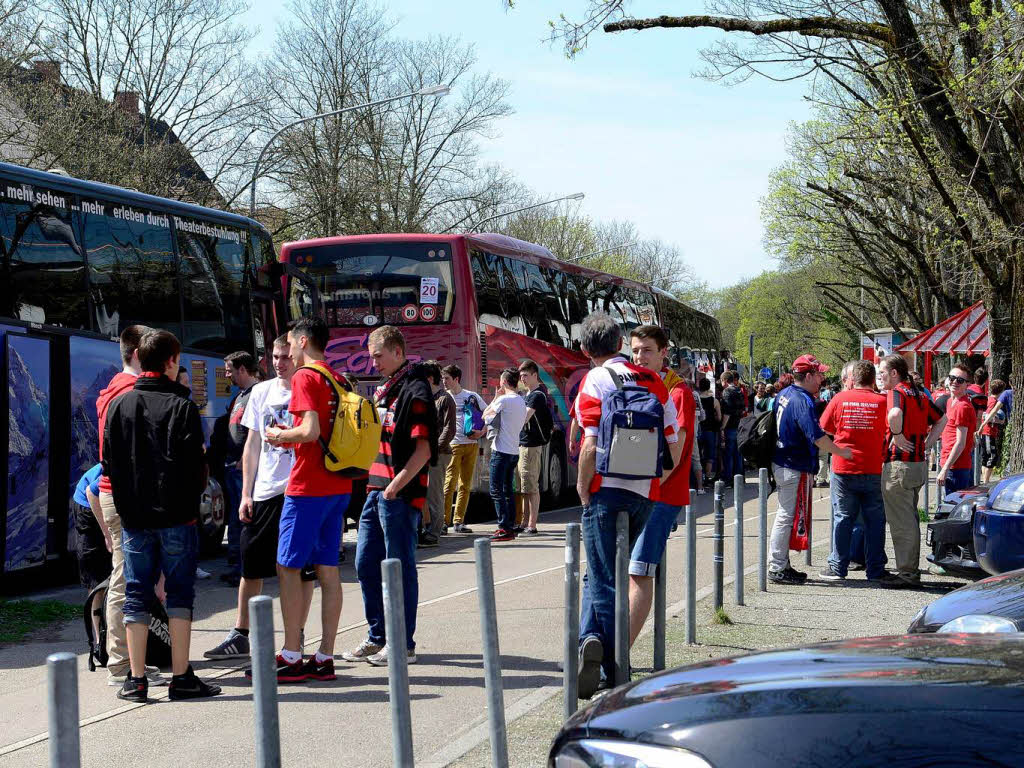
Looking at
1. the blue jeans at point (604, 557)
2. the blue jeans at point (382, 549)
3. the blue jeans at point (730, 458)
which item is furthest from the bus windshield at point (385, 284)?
the blue jeans at point (604, 557)

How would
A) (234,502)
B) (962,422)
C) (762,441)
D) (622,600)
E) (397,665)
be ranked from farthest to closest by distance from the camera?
(962,422)
(234,502)
(762,441)
(622,600)
(397,665)

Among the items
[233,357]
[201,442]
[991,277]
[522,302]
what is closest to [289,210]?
[522,302]

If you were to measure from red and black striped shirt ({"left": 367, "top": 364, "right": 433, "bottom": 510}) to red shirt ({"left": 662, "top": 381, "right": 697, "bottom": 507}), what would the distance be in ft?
4.54

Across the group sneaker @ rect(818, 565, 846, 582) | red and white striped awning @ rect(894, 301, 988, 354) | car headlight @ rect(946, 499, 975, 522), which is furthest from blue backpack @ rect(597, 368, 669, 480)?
red and white striped awning @ rect(894, 301, 988, 354)

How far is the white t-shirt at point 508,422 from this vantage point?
45.2ft

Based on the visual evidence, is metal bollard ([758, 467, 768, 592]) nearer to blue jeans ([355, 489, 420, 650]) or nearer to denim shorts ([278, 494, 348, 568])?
blue jeans ([355, 489, 420, 650])

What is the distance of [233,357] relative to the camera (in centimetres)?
1041

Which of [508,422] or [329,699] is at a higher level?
[508,422]

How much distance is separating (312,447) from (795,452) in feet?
16.3

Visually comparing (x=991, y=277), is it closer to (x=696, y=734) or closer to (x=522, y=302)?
(x=522, y=302)

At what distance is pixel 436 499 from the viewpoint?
42.9 feet

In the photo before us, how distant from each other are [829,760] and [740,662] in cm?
91

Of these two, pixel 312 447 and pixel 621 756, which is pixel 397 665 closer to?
pixel 621 756

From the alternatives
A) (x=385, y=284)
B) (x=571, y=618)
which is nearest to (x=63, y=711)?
(x=571, y=618)
